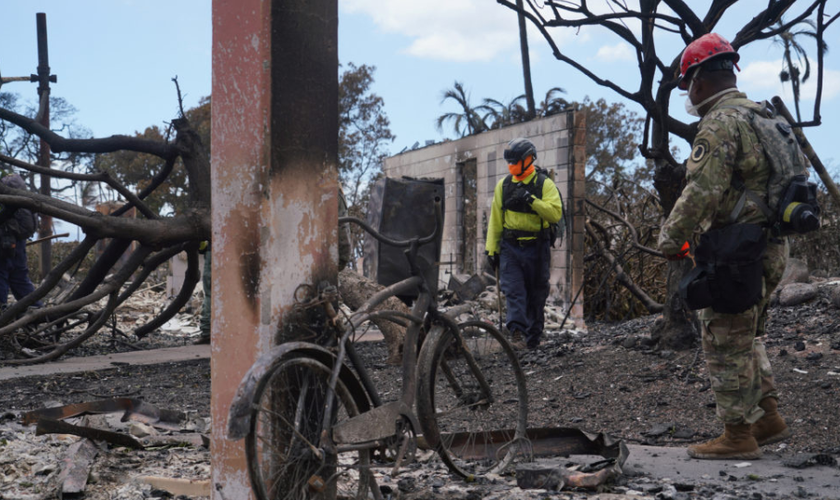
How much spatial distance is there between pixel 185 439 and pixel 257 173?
2.09 metres

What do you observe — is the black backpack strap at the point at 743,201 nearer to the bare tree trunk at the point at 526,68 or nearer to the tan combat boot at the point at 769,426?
the tan combat boot at the point at 769,426

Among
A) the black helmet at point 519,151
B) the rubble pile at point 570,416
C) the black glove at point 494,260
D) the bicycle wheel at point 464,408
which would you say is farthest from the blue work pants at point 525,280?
the bicycle wheel at point 464,408

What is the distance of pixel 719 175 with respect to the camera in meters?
3.81

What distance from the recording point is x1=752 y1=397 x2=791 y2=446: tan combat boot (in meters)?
4.12

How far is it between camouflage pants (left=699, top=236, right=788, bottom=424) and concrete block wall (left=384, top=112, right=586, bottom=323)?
670 centimetres

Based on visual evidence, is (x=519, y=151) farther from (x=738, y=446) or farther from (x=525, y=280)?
(x=738, y=446)

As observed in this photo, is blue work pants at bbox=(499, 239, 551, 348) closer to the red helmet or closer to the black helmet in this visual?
the black helmet

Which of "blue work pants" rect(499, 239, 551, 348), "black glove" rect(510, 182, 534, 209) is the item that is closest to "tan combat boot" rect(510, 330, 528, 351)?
"blue work pants" rect(499, 239, 551, 348)

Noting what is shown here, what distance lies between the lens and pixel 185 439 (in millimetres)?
4340

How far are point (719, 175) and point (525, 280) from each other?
4187mm

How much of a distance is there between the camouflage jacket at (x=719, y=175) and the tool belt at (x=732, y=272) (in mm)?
136

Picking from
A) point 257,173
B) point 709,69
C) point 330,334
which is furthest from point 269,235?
point 709,69

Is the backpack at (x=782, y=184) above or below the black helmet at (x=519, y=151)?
below

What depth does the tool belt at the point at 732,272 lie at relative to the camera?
3.77 metres
